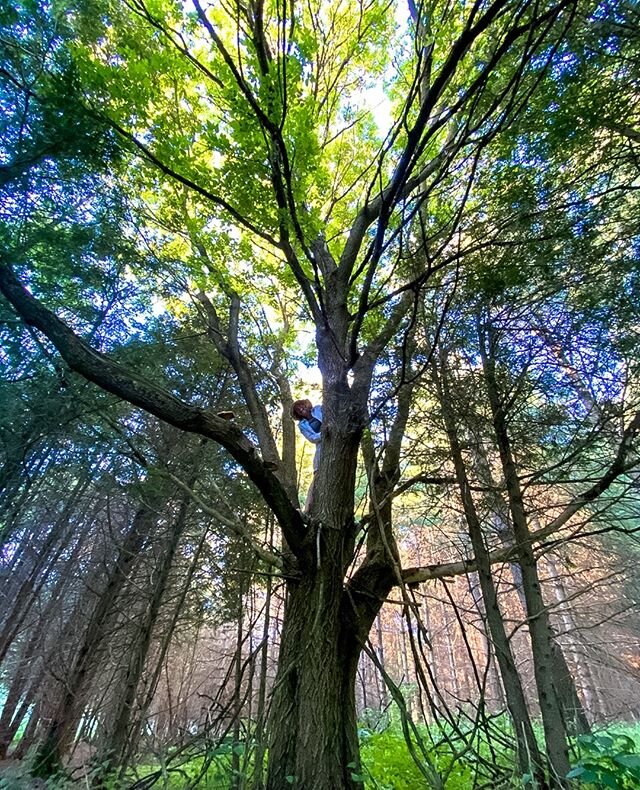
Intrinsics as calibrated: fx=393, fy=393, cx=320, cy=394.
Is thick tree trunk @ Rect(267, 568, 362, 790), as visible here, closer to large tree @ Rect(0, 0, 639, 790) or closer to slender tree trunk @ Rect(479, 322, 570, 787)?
large tree @ Rect(0, 0, 639, 790)

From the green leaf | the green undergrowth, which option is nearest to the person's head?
the green undergrowth

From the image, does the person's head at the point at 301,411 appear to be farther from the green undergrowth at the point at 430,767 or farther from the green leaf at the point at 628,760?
the green leaf at the point at 628,760

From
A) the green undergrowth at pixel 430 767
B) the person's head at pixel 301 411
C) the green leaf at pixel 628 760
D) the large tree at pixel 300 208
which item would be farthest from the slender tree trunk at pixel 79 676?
the green leaf at pixel 628 760

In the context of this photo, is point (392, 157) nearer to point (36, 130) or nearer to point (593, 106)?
point (593, 106)

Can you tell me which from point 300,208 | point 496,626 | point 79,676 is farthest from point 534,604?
point 79,676

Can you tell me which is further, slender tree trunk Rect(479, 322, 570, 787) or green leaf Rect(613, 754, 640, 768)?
slender tree trunk Rect(479, 322, 570, 787)

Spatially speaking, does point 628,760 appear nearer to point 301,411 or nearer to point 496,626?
point 496,626

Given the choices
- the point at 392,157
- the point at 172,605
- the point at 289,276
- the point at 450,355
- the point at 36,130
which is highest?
the point at 392,157

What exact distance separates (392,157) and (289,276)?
2.01 m

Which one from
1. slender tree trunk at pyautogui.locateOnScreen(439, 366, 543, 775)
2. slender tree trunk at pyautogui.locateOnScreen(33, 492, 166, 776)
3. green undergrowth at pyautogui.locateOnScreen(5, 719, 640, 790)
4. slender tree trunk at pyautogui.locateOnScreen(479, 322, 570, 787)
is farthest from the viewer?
slender tree trunk at pyautogui.locateOnScreen(33, 492, 166, 776)

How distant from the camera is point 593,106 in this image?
2719mm

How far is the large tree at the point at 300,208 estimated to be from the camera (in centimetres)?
218

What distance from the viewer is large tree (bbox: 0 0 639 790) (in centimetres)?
218

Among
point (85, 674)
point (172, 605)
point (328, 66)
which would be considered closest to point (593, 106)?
point (328, 66)
